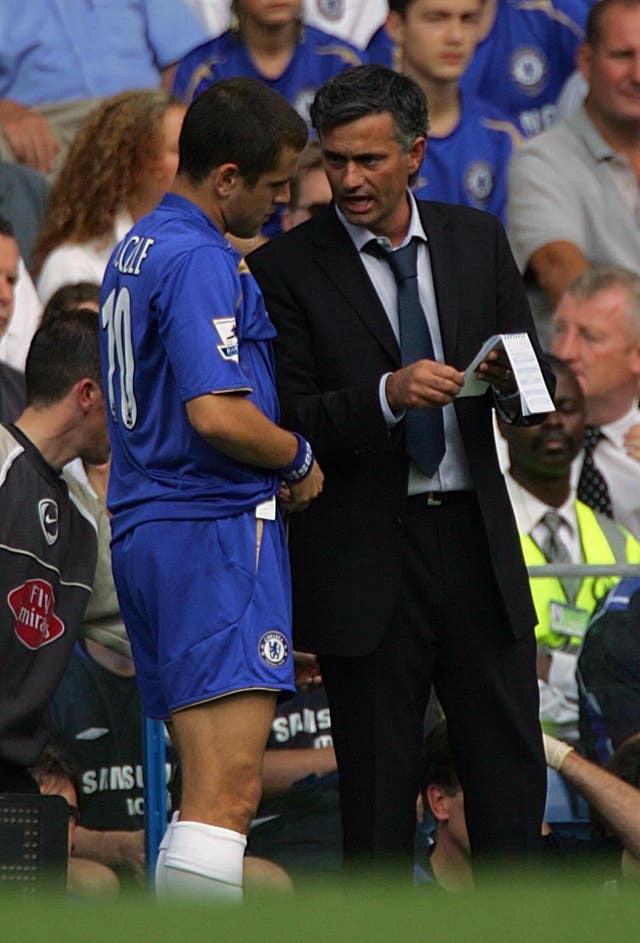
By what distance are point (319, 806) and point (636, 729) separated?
0.87 meters

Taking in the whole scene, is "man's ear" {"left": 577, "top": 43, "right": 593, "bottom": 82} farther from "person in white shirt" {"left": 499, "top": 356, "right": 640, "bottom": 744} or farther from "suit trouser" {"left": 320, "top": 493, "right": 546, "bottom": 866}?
"suit trouser" {"left": 320, "top": 493, "right": 546, "bottom": 866}

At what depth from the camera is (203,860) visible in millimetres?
3377

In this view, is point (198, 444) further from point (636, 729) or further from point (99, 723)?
point (636, 729)

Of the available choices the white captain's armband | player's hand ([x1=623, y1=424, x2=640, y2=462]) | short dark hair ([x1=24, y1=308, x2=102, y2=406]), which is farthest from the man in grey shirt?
the white captain's armband

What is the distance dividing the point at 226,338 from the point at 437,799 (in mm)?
1775

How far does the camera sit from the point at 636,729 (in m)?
4.84

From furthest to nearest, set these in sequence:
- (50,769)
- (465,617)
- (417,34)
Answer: (417,34) < (50,769) < (465,617)

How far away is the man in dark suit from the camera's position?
380 centimetres

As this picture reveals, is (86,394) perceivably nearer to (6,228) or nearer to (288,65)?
(6,228)

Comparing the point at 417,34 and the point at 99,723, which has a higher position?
the point at 417,34

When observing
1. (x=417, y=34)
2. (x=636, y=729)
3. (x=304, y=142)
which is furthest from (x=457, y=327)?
(x=417, y=34)

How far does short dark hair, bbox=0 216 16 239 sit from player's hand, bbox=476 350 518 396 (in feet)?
7.31

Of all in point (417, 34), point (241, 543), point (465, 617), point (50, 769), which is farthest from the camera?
point (417, 34)

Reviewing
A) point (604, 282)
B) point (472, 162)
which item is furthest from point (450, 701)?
point (472, 162)
